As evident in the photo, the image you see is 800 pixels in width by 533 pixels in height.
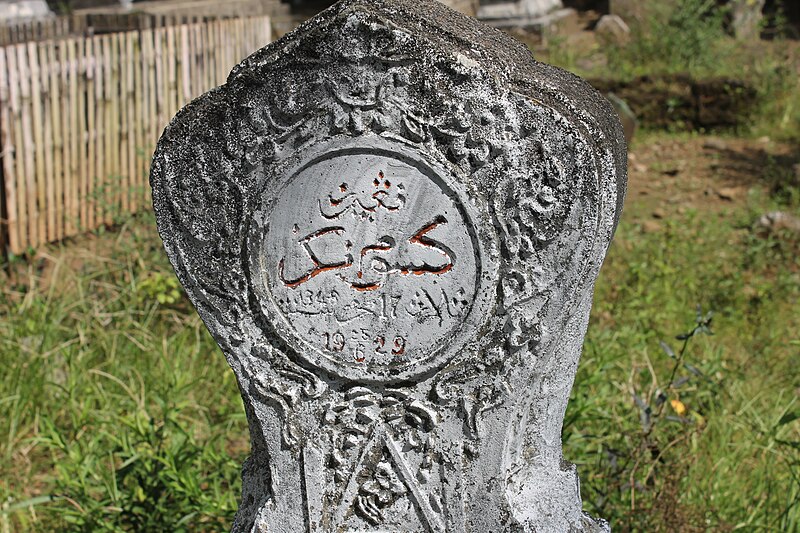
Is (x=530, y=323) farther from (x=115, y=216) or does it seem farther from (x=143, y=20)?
(x=143, y=20)

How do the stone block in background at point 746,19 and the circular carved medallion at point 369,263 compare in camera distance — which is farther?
the stone block in background at point 746,19

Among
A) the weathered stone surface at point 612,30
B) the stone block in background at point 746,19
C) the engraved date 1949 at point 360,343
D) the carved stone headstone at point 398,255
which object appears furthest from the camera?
the stone block in background at point 746,19

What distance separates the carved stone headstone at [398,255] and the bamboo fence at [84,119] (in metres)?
2.95

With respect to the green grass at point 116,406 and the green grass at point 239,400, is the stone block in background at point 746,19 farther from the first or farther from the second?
the green grass at point 116,406

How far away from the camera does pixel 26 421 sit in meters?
3.33

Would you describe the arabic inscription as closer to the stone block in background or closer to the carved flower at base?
the carved flower at base

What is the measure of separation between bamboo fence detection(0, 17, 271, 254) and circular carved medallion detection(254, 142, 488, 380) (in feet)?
9.85

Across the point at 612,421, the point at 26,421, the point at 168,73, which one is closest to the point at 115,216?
the point at 168,73

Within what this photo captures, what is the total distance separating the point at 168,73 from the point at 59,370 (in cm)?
280

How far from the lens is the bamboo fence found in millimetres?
4785

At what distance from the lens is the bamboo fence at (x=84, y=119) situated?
479cm

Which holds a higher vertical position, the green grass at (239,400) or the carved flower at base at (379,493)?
the carved flower at base at (379,493)

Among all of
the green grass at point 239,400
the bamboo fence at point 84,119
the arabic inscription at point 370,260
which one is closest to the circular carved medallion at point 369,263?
the arabic inscription at point 370,260

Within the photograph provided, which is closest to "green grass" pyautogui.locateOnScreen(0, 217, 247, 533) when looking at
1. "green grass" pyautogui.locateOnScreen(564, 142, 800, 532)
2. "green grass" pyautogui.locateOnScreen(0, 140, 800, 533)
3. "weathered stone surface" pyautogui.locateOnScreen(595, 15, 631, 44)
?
"green grass" pyautogui.locateOnScreen(0, 140, 800, 533)
